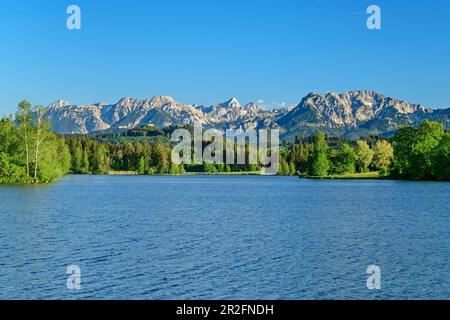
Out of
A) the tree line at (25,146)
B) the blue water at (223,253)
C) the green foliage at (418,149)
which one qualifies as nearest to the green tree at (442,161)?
the green foliage at (418,149)

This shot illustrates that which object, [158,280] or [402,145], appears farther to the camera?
[402,145]

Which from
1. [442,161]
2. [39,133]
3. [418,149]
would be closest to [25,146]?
[39,133]

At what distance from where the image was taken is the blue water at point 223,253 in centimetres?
3084

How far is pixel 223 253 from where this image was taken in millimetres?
41188

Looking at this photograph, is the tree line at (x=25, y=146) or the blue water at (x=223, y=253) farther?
the tree line at (x=25, y=146)

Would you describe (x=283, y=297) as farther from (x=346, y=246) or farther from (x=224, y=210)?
(x=224, y=210)

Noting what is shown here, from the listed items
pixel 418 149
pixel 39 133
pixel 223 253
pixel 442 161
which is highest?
pixel 39 133

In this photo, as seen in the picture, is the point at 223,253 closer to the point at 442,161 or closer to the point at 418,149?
the point at 442,161

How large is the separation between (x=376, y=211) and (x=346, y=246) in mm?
31169

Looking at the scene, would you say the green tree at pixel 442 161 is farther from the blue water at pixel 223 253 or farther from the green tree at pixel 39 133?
the green tree at pixel 39 133

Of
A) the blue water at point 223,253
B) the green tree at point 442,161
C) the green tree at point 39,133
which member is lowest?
the blue water at point 223,253

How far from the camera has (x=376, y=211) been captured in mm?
74062

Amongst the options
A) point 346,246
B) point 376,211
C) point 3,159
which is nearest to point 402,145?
point 376,211

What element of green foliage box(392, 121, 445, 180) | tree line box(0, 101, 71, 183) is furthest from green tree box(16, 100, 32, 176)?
green foliage box(392, 121, 445, 180)
